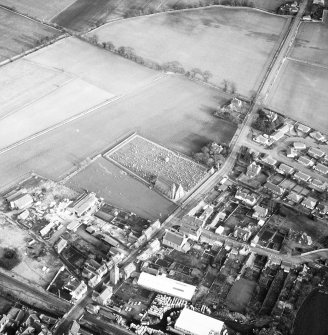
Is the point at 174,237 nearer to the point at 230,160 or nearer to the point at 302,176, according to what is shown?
the point at 230,160

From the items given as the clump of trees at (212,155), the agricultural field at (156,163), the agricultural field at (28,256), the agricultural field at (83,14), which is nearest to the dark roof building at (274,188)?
the clump of trees at (212,155)

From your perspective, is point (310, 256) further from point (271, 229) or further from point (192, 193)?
point (192, 193)

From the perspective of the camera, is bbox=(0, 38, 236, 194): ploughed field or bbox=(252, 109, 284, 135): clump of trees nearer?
bbox=(0, 38, 236, 194): ploughed field

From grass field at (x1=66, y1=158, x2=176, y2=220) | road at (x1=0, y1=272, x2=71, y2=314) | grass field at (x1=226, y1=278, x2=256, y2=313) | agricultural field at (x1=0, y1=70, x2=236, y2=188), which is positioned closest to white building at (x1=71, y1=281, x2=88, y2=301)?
road at (x1=0, y1=272, x2=71, y2=314)

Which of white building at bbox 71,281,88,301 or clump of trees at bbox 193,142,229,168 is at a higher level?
clump of trees at bbox 193,142,229,168

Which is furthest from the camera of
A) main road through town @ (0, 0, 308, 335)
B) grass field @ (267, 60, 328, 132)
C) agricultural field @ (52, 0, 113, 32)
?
agricultural field @ (52, 0, 113, 32)

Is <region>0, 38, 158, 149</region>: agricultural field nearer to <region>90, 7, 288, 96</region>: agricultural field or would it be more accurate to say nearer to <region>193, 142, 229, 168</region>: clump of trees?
<region>90, 7, 288, 96</region>: agricultural field

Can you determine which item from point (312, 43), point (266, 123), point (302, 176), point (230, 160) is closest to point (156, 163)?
point (230, 160)
